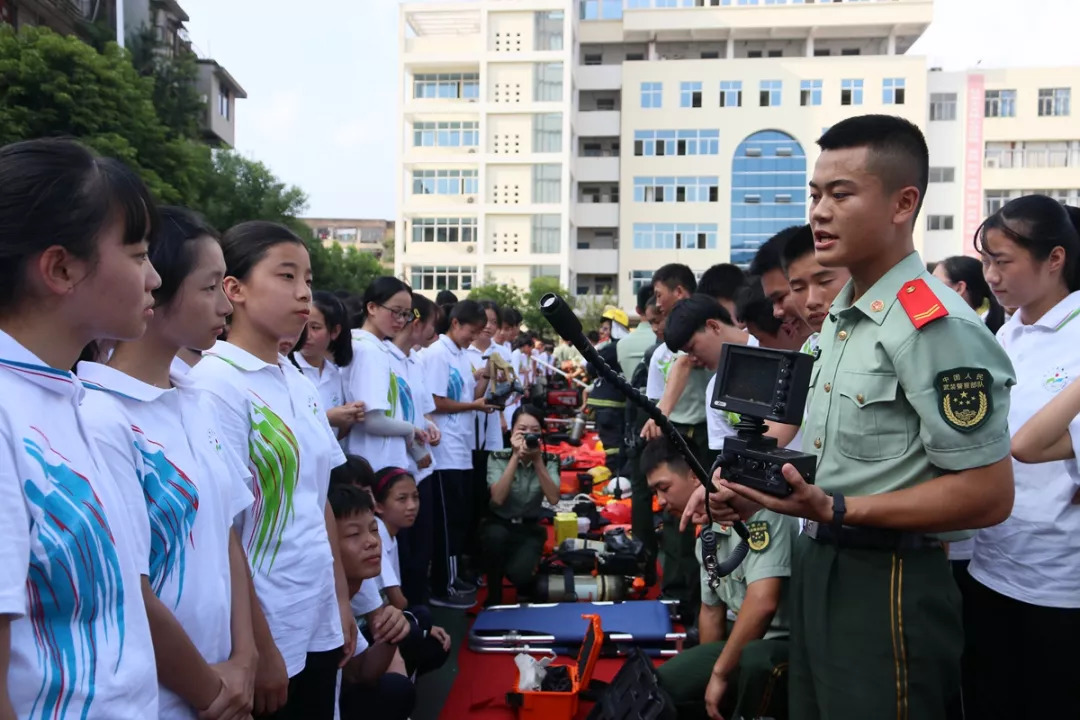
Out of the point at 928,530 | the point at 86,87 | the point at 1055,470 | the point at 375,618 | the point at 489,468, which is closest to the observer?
the point at 928,530

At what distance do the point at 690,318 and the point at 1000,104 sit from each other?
39.1m

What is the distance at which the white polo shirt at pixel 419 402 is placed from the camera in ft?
14.7

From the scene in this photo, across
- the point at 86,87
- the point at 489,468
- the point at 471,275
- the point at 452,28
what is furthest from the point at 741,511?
the point at 452,28

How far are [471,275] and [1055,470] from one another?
35.2 m

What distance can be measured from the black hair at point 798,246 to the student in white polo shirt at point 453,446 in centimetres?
300

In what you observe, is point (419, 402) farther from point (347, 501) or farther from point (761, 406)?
point (761, 406)

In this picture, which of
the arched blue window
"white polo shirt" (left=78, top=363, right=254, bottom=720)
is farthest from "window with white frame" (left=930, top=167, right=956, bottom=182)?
"white polo shirt" (left=78, top=363, right=254, bottom=720)

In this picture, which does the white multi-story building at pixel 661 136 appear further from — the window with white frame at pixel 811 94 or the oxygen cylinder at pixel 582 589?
the oxygen cylinder at pixel 582 589

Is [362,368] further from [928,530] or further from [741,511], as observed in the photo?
[928,530]

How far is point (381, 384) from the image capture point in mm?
3939

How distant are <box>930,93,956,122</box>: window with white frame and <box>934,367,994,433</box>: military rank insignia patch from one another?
40243mm

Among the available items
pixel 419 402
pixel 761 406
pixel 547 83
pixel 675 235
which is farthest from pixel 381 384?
pixel 547 83

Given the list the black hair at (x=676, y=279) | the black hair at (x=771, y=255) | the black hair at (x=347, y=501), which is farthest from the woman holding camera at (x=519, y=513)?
the black hair at (x=771, y=255)

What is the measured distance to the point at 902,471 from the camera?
1.68m
